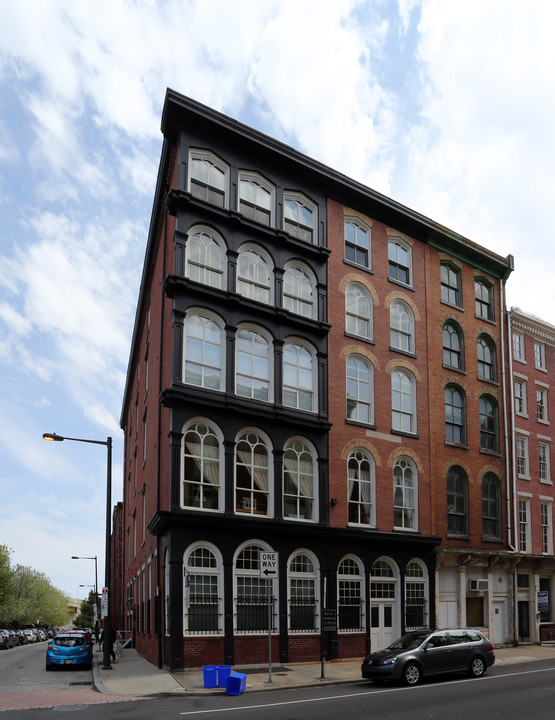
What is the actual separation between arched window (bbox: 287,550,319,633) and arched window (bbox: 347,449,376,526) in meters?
2.71

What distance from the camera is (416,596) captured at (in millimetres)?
29891

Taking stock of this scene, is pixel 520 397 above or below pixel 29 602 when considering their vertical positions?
above

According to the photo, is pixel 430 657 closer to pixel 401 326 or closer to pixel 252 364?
pixel 252 364

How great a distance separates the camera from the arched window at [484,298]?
3647cm

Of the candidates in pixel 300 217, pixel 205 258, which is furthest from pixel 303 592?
pixel 300 217

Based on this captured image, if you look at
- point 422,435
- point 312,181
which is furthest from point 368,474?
point 312,181

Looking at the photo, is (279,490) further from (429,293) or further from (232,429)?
(429,293)

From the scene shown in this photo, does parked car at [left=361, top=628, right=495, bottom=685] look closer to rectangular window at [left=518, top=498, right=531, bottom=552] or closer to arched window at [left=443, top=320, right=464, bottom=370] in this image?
arched window at [left=443, top=320, right=464, bottom=370]

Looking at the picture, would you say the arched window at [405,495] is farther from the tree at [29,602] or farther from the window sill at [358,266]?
the tree at [29,602]

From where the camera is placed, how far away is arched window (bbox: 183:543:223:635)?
75.7 ft

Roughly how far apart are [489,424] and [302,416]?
1227 cm

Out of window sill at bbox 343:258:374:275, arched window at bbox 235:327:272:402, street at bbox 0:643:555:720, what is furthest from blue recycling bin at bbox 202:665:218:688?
window sill at bbox 343:258:374:275

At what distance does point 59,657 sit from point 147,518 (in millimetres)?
6238

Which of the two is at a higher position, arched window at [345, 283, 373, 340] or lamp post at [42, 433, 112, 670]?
arched window at [345, 283, 373, 340]
